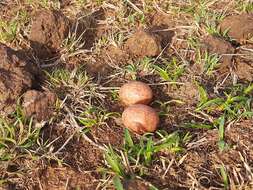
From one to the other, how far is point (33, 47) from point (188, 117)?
1.34 metres

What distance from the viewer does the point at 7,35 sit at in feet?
11.4

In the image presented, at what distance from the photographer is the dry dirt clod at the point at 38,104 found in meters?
2.76

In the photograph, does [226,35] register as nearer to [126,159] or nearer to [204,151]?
[204,151]

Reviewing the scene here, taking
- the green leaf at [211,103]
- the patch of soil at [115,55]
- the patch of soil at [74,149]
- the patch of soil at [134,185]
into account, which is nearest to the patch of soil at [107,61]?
the patch of soil at [115,55]

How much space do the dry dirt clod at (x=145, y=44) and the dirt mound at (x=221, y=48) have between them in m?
0.36

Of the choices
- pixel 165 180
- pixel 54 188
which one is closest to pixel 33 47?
pixel 54 188

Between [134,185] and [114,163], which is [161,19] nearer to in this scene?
[114,163]

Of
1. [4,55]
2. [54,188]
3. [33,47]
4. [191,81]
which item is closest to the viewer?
[54,188]

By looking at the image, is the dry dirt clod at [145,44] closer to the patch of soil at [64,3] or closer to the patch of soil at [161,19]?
the patch of soil at [161,19]

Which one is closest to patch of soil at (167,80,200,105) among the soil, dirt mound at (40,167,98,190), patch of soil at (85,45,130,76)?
the soil

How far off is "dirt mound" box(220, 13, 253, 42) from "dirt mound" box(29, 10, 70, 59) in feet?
4.24

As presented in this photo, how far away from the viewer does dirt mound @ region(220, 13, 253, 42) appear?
3.51m

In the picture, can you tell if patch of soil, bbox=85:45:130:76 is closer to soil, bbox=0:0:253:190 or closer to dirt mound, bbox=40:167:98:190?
soil, bbox=0:0:253:190

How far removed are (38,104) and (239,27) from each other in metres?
Result: 1.73
